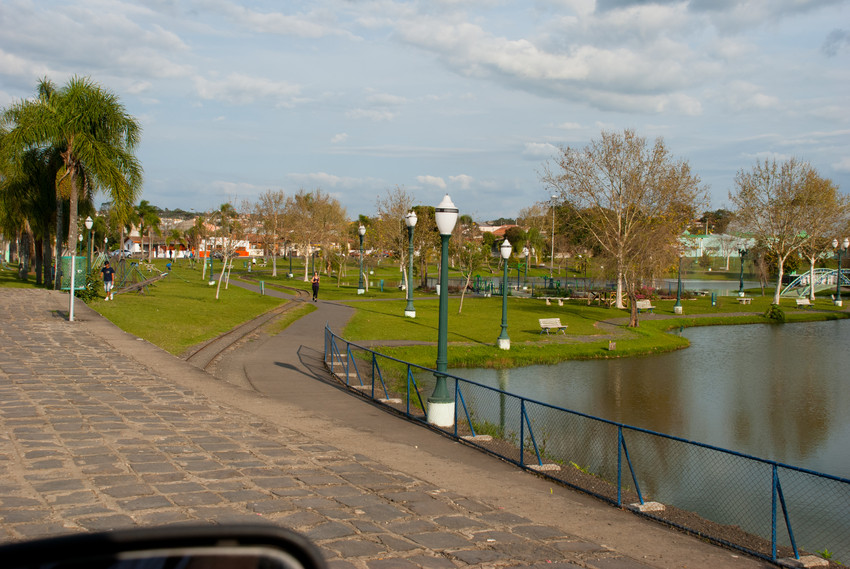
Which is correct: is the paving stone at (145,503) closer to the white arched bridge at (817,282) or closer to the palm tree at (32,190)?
the palm tree at (32,190)

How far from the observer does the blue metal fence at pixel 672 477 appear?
330 inches

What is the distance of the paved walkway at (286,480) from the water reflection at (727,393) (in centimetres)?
577

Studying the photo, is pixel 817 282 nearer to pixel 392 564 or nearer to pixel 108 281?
pixel 108 281

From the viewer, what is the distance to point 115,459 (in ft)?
28.0

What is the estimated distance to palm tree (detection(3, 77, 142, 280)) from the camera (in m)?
32.4

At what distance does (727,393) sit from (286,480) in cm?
1732

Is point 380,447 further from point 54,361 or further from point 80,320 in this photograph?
point 80,320

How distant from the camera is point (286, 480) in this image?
8242 mm

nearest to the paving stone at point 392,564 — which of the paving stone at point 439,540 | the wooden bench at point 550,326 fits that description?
the paving stone at point 439,540

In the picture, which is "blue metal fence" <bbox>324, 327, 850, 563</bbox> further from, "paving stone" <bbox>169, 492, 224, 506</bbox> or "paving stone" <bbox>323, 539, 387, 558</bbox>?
"paving stone" <bbox>169, 492, 224, 506</bbox>

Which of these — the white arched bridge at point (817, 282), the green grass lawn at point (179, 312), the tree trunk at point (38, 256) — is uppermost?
the tree trunk at point (38, 256)

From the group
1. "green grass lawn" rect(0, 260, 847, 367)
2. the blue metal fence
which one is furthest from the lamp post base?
"green grass lawn" rect(0, 260, 847, 367)

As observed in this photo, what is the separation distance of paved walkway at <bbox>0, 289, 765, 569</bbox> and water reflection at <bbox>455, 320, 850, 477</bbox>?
18.9 ft

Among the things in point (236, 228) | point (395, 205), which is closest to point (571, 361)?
point (395, 205)
